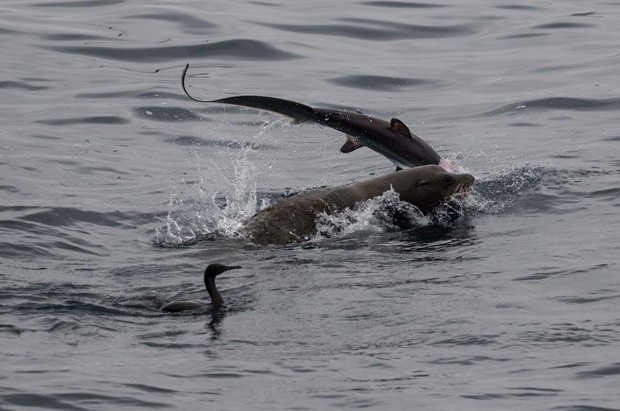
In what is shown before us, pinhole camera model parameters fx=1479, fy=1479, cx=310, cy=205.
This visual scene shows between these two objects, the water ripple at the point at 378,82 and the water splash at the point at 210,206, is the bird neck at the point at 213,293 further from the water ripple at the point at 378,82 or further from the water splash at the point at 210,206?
the water ripple at the point at 378,82

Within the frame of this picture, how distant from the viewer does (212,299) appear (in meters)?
9.20

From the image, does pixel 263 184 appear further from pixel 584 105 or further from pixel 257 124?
pixel 584 105

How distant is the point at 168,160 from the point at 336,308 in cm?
667

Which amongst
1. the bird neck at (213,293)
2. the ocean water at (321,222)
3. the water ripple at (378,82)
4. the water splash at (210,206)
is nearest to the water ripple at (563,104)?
the ocean water at (321,222)

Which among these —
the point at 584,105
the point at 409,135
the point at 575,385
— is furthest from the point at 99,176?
the point at 575,385

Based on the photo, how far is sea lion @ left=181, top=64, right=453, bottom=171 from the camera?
1126 cm

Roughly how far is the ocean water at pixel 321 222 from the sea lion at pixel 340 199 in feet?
0.56

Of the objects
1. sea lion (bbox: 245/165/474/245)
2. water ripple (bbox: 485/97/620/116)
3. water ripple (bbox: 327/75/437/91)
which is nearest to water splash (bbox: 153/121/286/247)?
sea lion (bbox: 245/165/474/245)

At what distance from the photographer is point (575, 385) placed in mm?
7883

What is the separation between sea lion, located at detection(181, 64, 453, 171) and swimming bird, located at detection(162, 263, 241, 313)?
80.6 inches

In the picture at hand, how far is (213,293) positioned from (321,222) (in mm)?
2775

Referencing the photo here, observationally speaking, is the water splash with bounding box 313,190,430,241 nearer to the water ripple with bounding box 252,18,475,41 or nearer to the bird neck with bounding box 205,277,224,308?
the bird neck with bounding box 205,277,224,308

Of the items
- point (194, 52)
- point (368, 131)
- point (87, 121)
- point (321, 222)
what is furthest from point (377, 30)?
point (321, 222)

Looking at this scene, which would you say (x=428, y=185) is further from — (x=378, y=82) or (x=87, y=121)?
(x=378, y=82)
